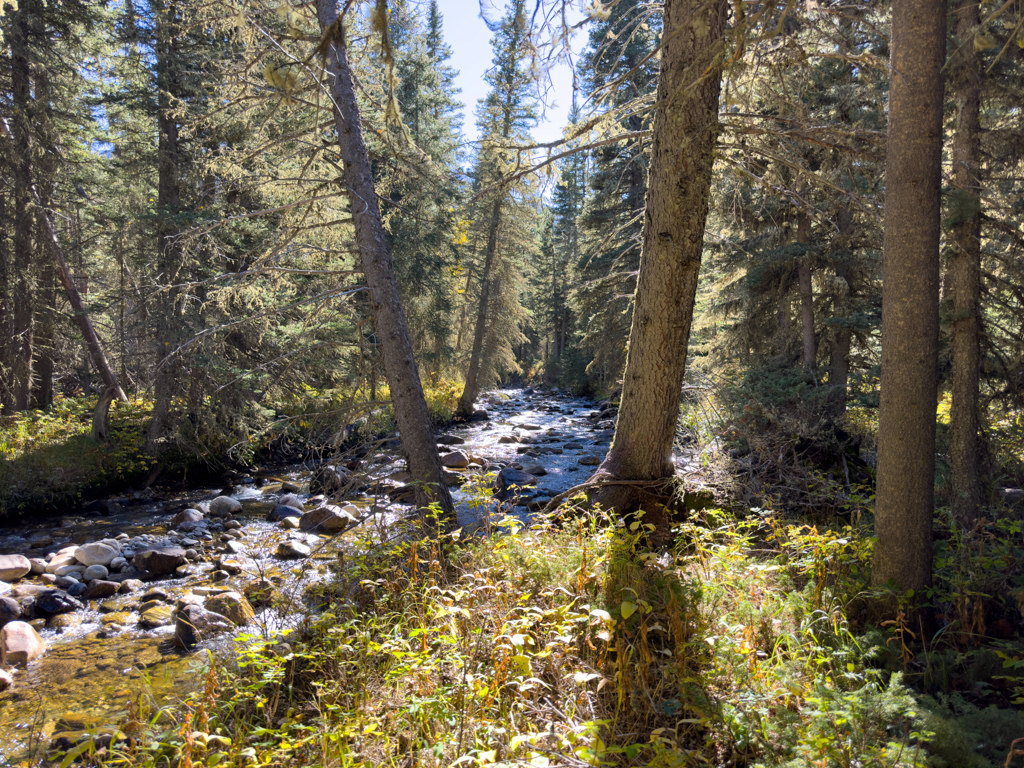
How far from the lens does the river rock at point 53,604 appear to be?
617 cm

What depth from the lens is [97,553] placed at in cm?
753

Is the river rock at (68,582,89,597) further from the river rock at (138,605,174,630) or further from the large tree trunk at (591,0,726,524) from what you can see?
the large tree trunk at (591,0,726,524)

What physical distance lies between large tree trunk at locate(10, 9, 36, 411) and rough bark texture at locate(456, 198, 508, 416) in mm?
11918

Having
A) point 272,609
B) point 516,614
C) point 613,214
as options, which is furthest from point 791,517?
point 613,214

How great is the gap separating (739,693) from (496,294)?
1834 centimetres

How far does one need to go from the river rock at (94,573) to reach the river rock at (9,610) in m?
0.98

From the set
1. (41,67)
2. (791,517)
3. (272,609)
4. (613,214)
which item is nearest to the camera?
(272,609)

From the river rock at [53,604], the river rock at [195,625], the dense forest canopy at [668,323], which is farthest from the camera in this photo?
the river rock at [53,604]

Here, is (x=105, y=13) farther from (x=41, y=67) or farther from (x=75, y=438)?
(x=75, y=438)

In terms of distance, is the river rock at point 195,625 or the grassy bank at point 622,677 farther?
the river rock at point 195,625

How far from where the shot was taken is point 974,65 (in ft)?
20.2

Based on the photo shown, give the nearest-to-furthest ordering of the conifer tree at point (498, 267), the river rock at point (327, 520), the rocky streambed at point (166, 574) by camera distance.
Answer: the rocky streambed at point (166, 574), the river rock at point (327, 520), the conifer tree at point (498, 267)

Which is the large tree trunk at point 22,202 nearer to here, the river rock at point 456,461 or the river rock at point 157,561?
the river rock at point 157,561

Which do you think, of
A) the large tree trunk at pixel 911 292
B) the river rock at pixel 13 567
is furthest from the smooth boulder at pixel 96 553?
the large tree trunk at pixel 911 292
